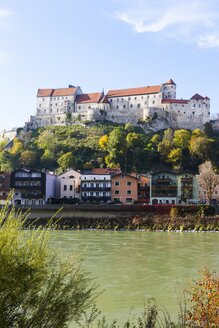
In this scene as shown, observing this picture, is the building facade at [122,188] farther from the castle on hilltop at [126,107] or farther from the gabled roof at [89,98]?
the gabled roof at [89,98]

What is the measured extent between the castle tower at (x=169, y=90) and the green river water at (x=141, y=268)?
88.1 m

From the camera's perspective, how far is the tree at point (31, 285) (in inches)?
273

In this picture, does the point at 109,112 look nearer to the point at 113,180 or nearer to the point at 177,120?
the point at 177,120

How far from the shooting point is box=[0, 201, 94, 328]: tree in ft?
22.8

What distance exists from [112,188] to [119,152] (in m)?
20.8

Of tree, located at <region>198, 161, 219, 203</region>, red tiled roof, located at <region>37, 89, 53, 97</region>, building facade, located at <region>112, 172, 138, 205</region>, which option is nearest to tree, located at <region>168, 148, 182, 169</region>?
tree, located at <region>198, 161, 219, 203</region>

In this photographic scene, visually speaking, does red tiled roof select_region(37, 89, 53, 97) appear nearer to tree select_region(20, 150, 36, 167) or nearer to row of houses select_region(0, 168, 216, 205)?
tree select_region(20, 150, 36, 167)

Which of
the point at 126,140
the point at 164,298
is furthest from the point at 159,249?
the point at 126,140

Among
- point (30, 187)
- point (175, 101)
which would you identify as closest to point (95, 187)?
point (30, 187)

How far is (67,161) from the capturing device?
90312 millimetres

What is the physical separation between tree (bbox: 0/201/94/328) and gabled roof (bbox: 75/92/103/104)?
118 meters

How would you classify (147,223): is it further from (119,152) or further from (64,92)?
(64,92)

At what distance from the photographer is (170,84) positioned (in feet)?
405

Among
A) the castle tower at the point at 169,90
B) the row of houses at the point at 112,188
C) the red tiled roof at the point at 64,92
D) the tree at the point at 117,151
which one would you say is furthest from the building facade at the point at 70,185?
the red tiled roof at the point at 64,92
